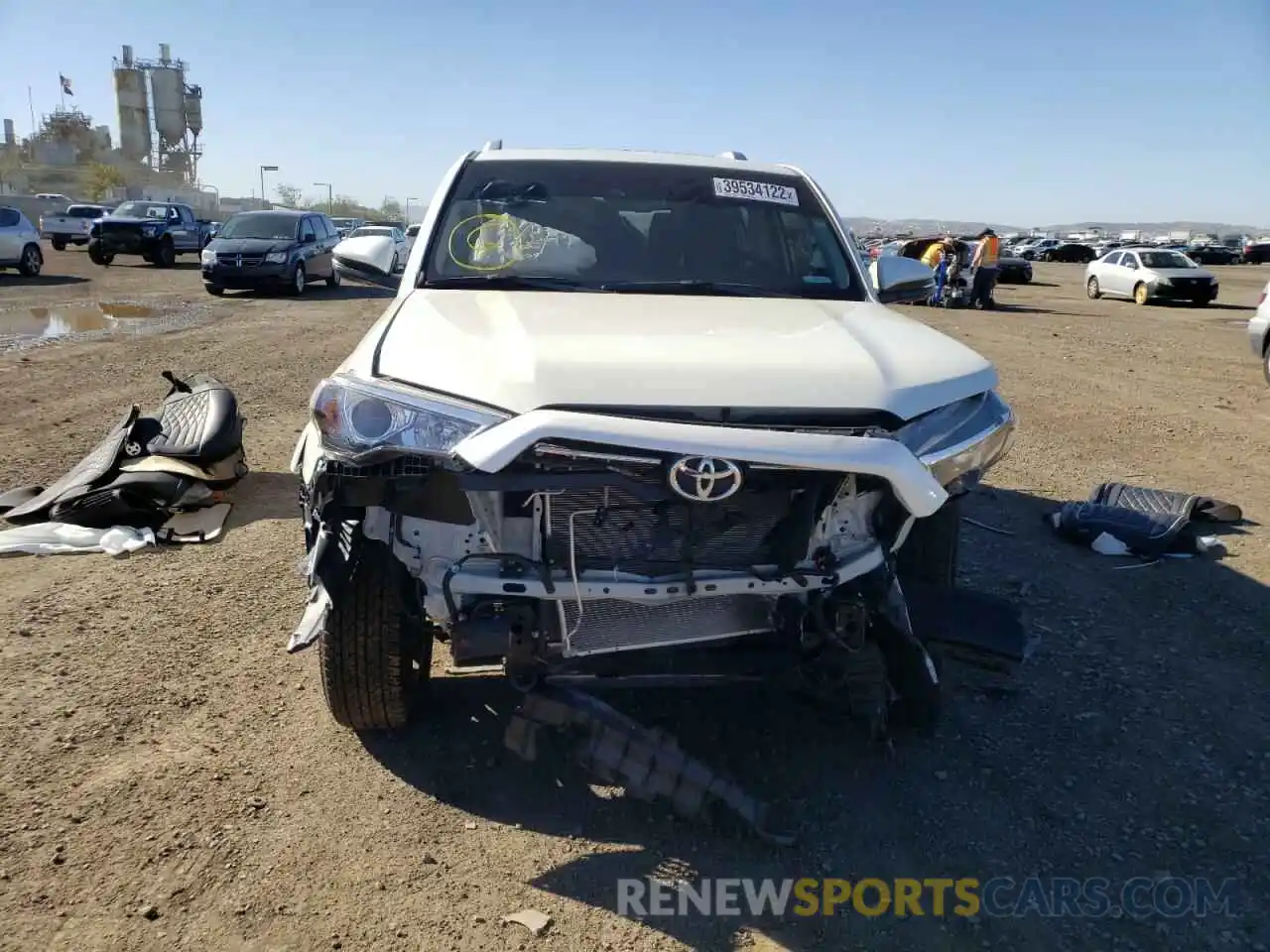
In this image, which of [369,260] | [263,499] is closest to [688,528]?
[369,260]

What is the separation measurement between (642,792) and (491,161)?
279 centimetres

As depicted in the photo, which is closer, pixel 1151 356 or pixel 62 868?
pixel 62 868

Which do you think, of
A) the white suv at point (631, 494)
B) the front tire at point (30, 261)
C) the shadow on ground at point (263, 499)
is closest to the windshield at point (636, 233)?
the white suv at point (631, 494)

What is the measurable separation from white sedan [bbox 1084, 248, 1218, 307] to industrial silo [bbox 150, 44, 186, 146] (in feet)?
331

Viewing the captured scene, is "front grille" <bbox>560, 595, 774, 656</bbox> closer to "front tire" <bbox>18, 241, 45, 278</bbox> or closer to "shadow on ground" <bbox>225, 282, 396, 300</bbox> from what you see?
"shadow on ground" <bbox>225, 282, 396, 300</bbox>

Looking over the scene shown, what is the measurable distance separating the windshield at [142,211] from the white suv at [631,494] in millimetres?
27873

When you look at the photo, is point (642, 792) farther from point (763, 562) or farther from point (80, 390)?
point (80, 390)

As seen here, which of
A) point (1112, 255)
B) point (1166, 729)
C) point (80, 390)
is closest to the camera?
point (1166, 729)

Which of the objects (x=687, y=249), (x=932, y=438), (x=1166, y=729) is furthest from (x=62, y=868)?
(x=1166, y=729)

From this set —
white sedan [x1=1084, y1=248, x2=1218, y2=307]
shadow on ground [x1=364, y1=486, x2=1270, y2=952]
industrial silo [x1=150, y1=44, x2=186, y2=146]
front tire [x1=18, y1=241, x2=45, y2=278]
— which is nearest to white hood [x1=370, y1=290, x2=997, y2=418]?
shadow on ground [x1=364, y1=486, x2=1270, y2=952]

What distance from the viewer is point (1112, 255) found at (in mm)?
28234

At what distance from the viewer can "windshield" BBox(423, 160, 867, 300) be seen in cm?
384

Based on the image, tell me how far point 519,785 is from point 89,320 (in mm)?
14365

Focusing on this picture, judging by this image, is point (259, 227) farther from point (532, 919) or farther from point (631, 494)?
point (532, 919)
